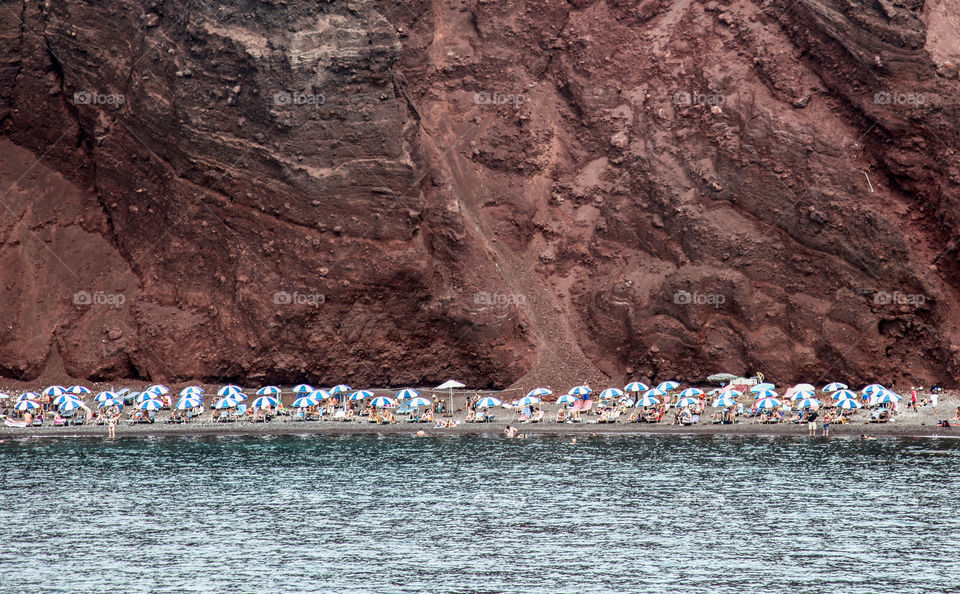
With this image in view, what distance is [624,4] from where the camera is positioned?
92.4 metres

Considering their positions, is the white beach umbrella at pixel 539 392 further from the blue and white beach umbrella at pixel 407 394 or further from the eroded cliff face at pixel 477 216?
the blue and white beach umbrella at pixel 407 394

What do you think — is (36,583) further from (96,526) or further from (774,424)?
(774,424)

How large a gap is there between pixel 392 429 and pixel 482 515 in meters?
20.6

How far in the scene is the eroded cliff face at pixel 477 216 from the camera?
257ft

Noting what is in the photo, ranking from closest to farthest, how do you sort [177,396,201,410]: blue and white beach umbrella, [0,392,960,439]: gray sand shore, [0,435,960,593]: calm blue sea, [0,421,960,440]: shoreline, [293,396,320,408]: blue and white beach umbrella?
1. [0,435,960,593]: calm blue sea
2. [0,392,960,439]: gray sand shore
3. [0,421,960,440]: shoreline
4. [177,396,201,410]: blue and white beach umbrella
5. [293,396,320,408]: blue and white beach umbrella

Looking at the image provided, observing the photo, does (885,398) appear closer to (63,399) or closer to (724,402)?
(724,402)

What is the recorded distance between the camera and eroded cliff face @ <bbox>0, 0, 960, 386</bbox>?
257ft

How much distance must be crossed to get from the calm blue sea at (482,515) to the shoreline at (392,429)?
1.10m

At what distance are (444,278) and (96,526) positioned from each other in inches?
1395

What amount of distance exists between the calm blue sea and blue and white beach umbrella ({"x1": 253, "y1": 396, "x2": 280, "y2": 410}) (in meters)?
5.80

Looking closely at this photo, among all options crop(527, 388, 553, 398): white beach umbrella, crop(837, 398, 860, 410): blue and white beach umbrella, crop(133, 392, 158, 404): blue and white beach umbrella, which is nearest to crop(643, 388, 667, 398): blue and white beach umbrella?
crop(527, 388, 553, 398): white beach umbrella

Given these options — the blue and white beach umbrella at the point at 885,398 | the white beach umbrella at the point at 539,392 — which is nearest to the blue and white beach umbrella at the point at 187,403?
the white beach umbrella at the point at 539,392

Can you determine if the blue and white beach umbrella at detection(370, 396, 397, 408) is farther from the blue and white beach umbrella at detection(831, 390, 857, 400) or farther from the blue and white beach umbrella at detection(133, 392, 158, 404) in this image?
the blue and white beach umbrella at detection(831, 390, 857, 400)

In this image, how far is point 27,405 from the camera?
251 feet
